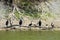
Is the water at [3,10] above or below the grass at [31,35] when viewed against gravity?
above

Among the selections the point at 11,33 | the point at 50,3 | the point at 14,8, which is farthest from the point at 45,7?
the point at 11,33

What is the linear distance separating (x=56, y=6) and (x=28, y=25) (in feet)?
10.6

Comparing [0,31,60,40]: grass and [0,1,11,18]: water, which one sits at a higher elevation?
[0,1,11,18]: water

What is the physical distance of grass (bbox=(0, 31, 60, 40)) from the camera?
1378 cm

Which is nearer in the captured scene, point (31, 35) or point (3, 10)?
point (31, 35)

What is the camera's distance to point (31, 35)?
1462 centimetres

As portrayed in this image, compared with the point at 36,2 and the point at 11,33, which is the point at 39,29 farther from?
the point at 36,2

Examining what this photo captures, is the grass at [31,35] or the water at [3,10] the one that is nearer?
the grass at [31,35]

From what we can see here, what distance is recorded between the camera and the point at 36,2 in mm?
19750

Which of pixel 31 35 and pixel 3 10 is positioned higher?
pixel 3 10

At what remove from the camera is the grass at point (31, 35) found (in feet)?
45.2

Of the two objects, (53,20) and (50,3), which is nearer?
(53,20)

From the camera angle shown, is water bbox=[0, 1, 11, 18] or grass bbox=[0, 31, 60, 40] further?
water bbox=[0, 1, 11, 18]

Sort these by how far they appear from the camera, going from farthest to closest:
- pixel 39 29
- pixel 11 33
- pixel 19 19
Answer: pixel 19 19 < pixel 39 29 < pixel 11 33
